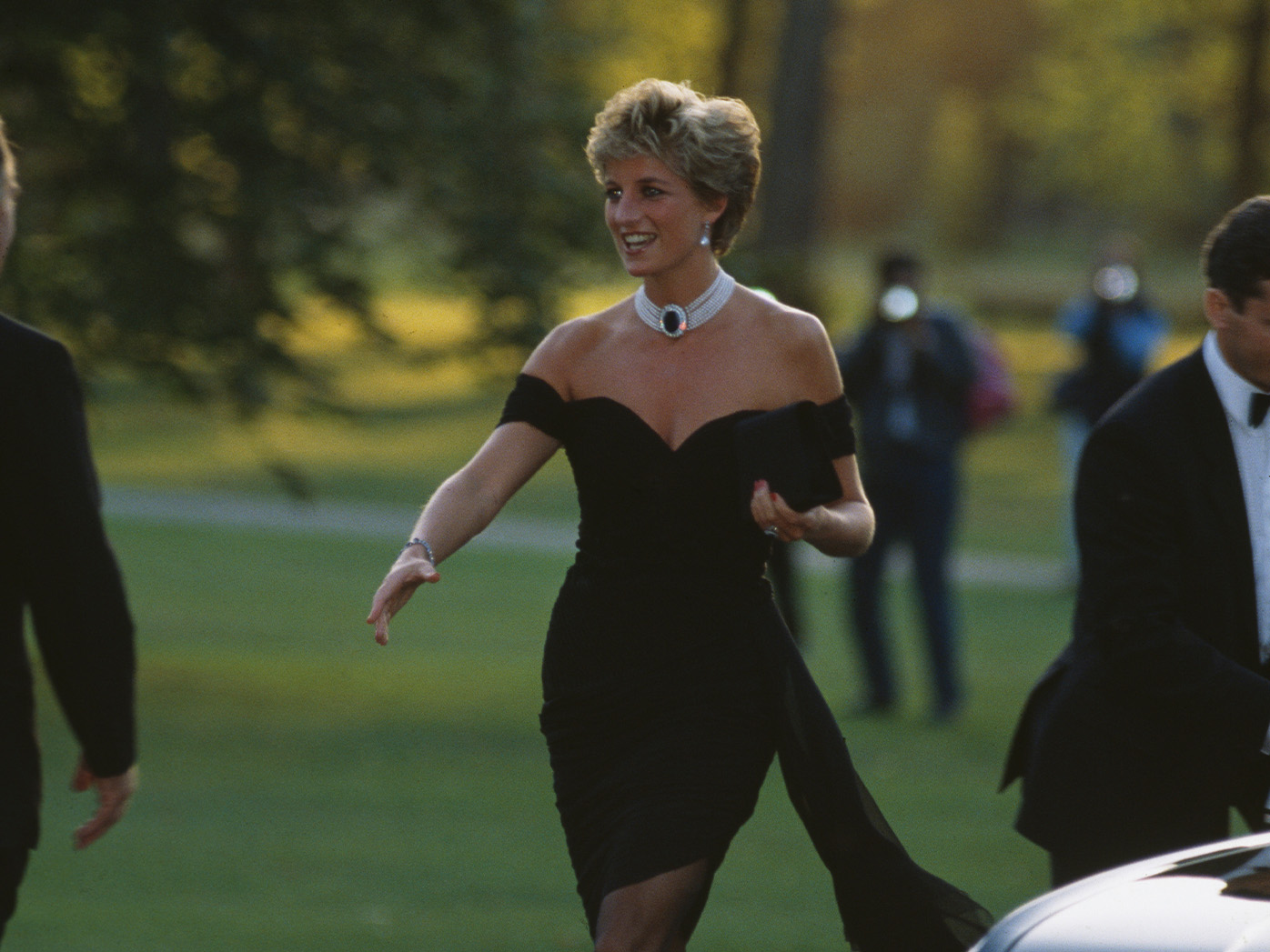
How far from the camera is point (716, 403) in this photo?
4141 mm

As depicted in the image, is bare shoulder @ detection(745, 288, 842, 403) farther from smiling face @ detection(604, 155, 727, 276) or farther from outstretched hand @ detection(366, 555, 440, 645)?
outstretched hand @ detection(366, 555, 440, 645)

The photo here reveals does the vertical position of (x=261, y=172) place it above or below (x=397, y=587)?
above

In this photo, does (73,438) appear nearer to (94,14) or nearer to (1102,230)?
(94,14)

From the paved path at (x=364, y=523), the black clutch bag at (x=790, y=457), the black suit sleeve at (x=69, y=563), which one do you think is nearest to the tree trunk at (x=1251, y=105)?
the paved path at (x=364, y=523)

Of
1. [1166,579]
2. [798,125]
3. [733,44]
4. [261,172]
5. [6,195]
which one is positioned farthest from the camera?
[733,44]

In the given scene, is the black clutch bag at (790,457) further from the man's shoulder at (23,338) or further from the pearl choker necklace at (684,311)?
the man's shoulder at (23,338)

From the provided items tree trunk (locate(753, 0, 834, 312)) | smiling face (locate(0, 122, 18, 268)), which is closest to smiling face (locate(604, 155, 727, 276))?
smiling face (locate(0, 122, 18, 268))

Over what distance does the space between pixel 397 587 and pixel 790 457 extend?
771 millimetres

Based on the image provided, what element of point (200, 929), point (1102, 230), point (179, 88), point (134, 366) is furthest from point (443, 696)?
point (1102, 230)

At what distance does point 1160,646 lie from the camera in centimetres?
394

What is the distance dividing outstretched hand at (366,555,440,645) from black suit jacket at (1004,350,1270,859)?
128 cm

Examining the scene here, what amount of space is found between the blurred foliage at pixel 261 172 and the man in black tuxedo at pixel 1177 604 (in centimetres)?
659

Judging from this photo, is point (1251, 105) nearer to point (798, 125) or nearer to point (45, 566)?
point (798, 125)

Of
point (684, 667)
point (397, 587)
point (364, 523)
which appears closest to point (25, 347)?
point (397, 587)
